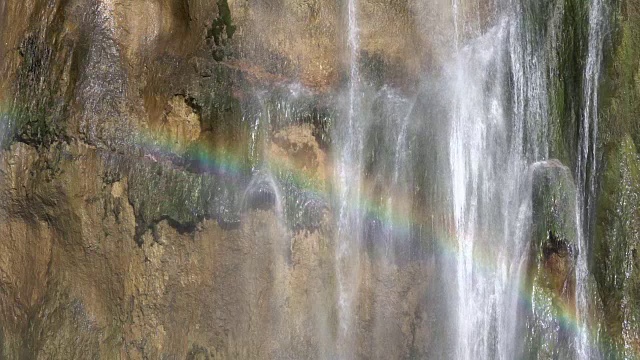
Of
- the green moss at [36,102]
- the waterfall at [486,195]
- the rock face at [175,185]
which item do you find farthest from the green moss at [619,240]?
the green moss at [36,102]

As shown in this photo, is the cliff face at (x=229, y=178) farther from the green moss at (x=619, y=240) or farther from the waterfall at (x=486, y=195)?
the waterfall at (x=486, y=195)

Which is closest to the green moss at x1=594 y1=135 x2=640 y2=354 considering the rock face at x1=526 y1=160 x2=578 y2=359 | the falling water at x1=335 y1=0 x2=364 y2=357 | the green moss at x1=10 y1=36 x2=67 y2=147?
the rock face at x1=526 y1=160 x2=578 y2=359

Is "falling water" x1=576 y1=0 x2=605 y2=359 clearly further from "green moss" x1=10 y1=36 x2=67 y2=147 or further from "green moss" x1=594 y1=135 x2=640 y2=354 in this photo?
"green moss" x1=10 y1=36 x2=67 y2=147

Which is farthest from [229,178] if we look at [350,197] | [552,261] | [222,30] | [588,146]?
[588,146]

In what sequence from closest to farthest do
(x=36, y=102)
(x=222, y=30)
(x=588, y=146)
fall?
(x=36, y=102) < (x=588, y=146) < (x=222, y=30)

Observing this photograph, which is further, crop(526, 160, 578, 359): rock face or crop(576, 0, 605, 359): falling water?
crop(576, 0, 605, 359): falling water

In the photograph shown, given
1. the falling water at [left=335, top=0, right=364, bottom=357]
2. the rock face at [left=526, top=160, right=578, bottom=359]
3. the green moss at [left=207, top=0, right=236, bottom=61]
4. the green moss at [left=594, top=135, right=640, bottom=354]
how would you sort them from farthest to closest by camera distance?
the falling water at [left=335, top=0, right=364, bottom=357]
the green moss at [left=207, top=0, right=236, bottom=61]
the rock face at [left=526, top=160, right=578, bottom=359]
the green moss at [left=594, top=135, right=640, bottom=354]

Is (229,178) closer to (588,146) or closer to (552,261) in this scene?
(552,261)

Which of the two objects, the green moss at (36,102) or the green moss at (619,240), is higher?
the green moss at (36,102)
